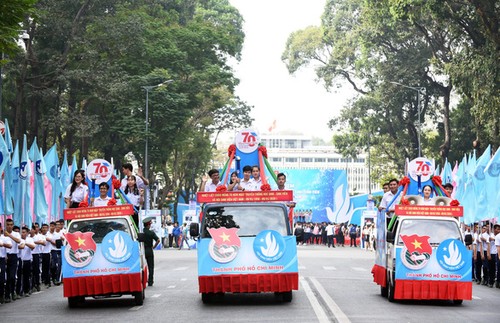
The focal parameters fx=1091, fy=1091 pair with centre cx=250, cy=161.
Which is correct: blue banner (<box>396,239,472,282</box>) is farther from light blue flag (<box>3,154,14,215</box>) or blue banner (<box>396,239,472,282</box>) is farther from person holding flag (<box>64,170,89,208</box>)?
light blue flag (<box>3,154,14,215</box>)

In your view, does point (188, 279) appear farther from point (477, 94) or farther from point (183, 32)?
point (183, 32)

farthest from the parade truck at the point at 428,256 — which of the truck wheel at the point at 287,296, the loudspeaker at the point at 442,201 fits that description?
the truck wheel at the point at 287,296

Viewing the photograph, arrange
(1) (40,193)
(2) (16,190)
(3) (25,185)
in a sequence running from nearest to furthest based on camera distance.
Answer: (2) (16,190) → (3) (25,185) → (1) (40,193)

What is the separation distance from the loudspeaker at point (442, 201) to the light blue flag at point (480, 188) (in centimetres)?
1290

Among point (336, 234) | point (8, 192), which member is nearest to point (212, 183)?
point (8, 192)

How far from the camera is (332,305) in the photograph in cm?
1991

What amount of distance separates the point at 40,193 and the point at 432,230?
18146 millimetres

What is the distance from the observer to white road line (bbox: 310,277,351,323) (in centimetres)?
1690

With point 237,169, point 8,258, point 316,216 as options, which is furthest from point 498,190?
point 316,216

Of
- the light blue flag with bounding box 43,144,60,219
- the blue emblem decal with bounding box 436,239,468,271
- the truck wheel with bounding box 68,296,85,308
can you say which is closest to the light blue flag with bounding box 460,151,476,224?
the light blue flag with bounding box 43,144,60,219

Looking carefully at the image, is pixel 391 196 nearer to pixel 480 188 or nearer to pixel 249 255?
pixel 249 255

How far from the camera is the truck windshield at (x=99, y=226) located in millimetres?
20734

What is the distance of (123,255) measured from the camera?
2052cm

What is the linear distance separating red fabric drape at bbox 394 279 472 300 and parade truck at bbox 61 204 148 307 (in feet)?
16.3
